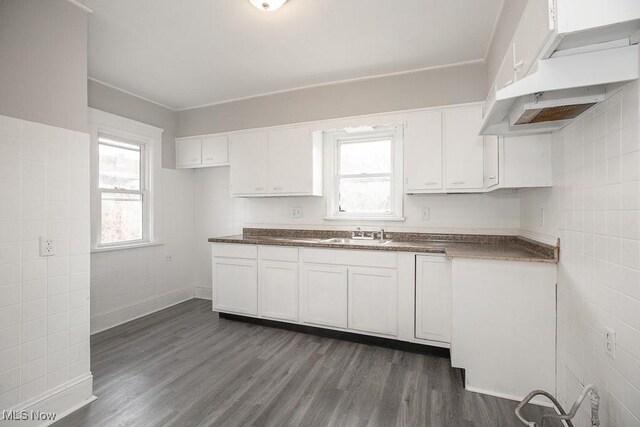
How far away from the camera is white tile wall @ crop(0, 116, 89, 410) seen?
5.61ft

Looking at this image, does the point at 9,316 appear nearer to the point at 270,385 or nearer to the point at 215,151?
the point at 270,385

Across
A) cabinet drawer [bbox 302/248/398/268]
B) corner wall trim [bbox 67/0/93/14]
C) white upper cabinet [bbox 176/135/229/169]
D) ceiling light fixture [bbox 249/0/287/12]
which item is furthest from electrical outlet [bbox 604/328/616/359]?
white upper cabinet [bbox 176/135/229/169]

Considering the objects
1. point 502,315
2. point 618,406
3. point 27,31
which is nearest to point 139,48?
point 27,31

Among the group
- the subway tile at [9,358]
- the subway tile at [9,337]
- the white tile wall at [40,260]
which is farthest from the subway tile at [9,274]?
the subway tile at [9,358]

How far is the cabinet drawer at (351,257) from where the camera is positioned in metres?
→ 2.75

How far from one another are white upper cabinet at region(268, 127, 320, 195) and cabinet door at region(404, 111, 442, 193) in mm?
1040

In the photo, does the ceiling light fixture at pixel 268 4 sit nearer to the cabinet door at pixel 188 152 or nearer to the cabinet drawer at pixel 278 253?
the cabinet drawer at pixel 278 253

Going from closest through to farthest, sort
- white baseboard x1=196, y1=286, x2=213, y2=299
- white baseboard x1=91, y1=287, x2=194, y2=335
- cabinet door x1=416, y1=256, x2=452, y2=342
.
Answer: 1. cabinet door x1=416, y1=256, x2=452, y2=342
2. white baseboard x1=91, y1=287, x2=194, y2=335
3. white baseboard x1=196, y1=286, x2=213, y2=299

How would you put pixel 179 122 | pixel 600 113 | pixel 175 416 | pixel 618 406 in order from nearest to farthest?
1. pixel 618 406
2. pixel 600 113
3. pixel 175 416
4. pixel 179 122

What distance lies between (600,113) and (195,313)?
4.03 m

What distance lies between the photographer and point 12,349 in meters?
1.72

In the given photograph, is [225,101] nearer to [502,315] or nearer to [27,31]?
[27,31]

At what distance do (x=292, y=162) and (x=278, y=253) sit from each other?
3.44 ft

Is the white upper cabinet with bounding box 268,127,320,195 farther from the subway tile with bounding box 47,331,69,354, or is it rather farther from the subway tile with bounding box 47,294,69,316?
the subway tile with bounding box 47,331,69,354
